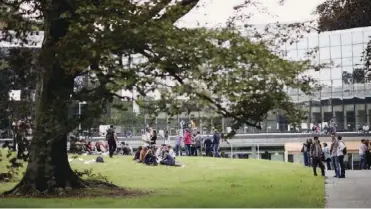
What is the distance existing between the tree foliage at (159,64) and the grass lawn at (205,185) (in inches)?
74.6

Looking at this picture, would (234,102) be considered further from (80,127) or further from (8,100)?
(8,100)

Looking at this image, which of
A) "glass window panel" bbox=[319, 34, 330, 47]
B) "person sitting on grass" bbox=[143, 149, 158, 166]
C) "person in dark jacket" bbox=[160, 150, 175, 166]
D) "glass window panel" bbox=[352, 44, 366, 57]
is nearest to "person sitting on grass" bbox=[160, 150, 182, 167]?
"person in dark jacket" bbox=[160, 150, 175, 166]

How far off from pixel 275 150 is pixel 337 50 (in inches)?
682

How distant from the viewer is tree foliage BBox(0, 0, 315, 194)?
476 inches

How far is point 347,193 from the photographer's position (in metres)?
15.9

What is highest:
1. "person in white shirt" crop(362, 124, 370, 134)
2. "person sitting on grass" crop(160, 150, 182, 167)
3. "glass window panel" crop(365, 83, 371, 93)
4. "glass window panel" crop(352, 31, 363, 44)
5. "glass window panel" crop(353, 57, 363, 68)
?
"glass window panel" crop(352, 31, 363, 44)

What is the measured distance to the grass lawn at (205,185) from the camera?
45.4 ft

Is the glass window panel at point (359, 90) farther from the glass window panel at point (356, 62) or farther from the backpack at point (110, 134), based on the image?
the backpack at point (110, 134)

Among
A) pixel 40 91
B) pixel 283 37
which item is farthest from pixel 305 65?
pixel 40 91

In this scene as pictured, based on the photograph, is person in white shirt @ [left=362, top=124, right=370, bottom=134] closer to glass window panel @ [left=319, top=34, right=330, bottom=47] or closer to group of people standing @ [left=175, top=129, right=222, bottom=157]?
glass window panel @ [left=319, top=34, right=330, bottom=47]

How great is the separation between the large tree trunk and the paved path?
669 centimetres

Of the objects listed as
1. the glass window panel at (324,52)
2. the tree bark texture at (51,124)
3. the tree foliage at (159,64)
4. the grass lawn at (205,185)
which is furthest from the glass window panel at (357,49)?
the tree bark texture at (51,124)

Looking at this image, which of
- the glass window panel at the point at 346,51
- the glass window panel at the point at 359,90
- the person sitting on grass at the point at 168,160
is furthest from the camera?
the glass window panel at the point at 346,51

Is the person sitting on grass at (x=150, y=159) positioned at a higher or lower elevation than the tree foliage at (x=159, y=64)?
lower
